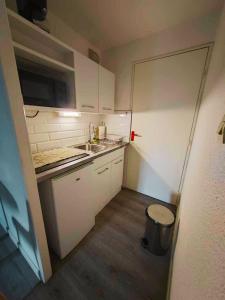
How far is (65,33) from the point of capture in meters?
1.55

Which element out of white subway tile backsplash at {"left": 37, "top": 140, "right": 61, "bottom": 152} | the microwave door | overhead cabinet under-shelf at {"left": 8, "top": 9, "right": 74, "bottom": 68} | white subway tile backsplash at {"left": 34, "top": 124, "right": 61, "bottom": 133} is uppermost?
overhead cabinet under-shelf at {"left": 8, "top": 9, "right": 74, "bottom": 68}

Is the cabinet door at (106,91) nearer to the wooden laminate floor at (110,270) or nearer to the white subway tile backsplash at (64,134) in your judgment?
the white subway tile backsplash at (64,134)

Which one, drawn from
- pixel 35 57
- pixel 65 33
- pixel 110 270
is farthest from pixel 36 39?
pixel 110 270

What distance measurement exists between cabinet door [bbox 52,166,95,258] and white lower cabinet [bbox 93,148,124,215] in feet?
0.72

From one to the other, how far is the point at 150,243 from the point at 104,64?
8.64 ft

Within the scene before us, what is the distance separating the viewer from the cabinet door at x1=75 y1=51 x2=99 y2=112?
1.36 metres

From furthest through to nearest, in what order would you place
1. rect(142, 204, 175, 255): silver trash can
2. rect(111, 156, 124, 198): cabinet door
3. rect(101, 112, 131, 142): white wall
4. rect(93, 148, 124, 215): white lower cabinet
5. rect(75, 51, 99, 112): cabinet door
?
1. rect(101, 112, 131, 142): white wall
2. rect(111, 156, 124, 198): cabinet door
3. rect(93, 148, 124, 215): white lower cabinet
4. rect(75, 51, 99, 112): cabinet door
5. rect(142, 204, 175, 255): silver trash can

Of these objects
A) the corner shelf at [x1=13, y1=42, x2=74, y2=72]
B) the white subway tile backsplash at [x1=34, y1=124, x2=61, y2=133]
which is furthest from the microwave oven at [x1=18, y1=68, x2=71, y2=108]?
the white subway tile backsplash at [x1=34, y1=124, x2=61, y2=133]

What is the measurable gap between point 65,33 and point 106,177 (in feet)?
6.31

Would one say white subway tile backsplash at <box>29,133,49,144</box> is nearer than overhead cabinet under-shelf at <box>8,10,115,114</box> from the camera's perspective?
No

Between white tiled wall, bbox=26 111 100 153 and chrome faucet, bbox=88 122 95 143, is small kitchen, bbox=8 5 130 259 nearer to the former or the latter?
white tiled wall, bbox=26 111 100 153

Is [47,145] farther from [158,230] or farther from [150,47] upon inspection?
[150,47]

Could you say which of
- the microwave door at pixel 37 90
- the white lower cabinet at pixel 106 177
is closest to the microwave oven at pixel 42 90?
the microwave door at pixel 37 90

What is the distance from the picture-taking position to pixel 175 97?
1.68 meters
